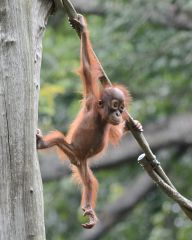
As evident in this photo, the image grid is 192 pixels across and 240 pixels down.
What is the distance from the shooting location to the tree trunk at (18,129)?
4.08 meters

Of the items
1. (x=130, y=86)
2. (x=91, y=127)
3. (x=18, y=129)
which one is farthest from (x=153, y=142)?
(x=18, y=129)

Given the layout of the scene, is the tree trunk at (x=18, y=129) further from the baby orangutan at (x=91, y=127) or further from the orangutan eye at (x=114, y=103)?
the orangutan eye at (x=114, y=103)

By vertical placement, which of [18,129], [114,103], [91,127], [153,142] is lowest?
Answer: [153,142]

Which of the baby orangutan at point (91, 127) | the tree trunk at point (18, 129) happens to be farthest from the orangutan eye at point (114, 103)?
the tree trunk at point (18, 129)

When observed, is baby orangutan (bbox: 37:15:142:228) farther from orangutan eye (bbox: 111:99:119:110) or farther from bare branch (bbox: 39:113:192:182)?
bare branch (bbox: 39:113:192:182)

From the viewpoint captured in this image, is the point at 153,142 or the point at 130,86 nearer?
the point at 153,142

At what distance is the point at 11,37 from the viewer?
13.7 ft

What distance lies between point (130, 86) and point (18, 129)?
7.50 metres

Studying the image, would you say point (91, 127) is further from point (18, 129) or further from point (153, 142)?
point (153, 142)

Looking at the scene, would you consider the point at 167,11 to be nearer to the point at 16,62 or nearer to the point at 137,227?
the point at 137,227

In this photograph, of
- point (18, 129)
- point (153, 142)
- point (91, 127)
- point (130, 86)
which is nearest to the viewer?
point (18, 129)

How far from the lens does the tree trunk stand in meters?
4.08

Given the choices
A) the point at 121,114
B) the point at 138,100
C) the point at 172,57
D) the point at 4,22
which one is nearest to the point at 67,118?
the point at 138,100

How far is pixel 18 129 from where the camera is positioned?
4.12 metres
